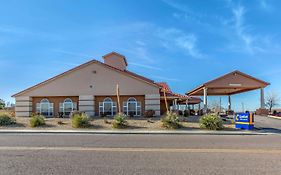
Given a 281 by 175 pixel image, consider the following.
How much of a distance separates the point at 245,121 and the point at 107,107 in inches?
631

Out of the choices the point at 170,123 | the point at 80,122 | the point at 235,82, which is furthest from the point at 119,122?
the point at 235,82

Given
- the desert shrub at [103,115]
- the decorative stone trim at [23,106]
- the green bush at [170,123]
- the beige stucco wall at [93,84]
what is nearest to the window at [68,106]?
the beige stucco wall at [93,84]

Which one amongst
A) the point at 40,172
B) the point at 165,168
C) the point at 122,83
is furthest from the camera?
the point at 122,83

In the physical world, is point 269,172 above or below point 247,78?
below

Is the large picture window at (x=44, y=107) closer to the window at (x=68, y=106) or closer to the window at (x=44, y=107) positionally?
the window at (x=44, y=107)

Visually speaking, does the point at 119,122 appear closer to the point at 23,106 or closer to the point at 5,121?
the point at 5,121

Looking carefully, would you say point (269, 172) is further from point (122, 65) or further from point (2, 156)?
point (122, 65)

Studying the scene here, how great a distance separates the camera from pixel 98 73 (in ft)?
119

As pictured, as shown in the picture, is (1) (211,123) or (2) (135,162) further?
(1) (211,123)

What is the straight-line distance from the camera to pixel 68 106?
36875mm

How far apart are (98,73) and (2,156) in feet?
83.5

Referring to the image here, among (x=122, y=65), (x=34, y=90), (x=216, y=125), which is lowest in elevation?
(x=216, y=125)

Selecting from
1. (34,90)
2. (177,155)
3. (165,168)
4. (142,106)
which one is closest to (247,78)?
(142,106)

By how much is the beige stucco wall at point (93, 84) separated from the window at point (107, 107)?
106cm
